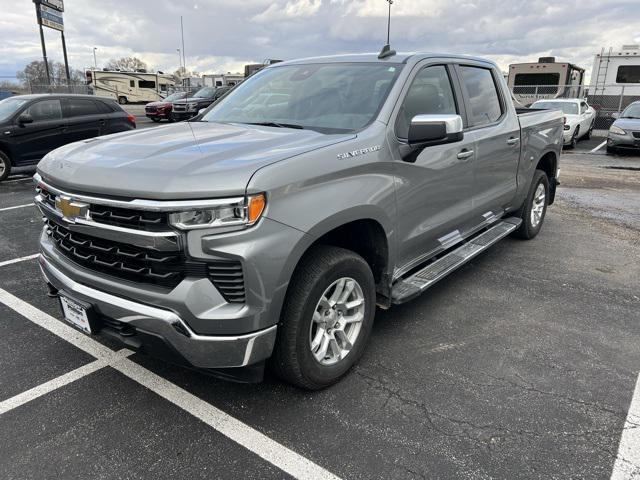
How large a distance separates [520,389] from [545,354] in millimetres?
557

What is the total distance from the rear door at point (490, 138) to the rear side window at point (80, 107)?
29.8ft

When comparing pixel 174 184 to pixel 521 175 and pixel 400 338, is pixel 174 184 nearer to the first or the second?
pixel 400 338

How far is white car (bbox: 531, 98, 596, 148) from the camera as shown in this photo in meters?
16.0

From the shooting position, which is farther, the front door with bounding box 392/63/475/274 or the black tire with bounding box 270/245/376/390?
the front door with bounding box 392/63/475/274

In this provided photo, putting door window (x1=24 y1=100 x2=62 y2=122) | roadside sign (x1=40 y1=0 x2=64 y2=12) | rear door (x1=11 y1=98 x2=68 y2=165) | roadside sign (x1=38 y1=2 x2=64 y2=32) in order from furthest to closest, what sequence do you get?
roadside sign (x1=40 y1=0 x2=64 y2=12) < roadside sign (x1=38 y1=2 x2=64 y2=32) < door window (x1=24 y1=100 x2=62 y2=122) < rear door (x1=11 y1=98 x2=68 y2=165)

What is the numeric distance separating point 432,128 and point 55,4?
2872 cm

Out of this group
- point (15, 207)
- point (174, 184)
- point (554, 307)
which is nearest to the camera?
point (174, 184)

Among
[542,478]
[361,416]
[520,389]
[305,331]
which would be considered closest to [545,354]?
[520,389]

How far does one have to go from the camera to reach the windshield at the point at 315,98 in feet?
A: 10.9

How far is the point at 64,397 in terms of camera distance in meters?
2.91

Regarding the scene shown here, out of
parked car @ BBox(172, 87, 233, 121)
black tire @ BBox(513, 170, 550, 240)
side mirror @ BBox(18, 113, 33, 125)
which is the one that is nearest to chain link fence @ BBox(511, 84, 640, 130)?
parked car @ BBox(172, 87, 233, 121)

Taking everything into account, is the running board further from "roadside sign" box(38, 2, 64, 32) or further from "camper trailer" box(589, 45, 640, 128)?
"roadside sign" box(38, 2, 64, 32)

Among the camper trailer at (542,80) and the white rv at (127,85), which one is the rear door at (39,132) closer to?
the camper trailer at (542,80)

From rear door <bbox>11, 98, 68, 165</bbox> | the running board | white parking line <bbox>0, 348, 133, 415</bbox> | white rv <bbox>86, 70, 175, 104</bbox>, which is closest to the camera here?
white parking line <bbox>0, 348, 133, 415</bbox>
